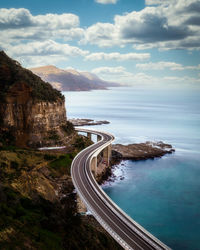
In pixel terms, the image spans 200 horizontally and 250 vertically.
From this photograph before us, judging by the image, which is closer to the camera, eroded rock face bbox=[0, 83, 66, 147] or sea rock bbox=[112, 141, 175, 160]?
eroded rock face bbox=[0, 83, 66, 147]

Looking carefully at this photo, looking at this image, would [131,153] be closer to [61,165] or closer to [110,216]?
[61,165]

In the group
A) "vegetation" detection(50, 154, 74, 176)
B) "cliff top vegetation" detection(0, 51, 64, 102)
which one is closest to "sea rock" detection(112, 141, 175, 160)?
"vegetation" detection(50, 154, 74, 176)

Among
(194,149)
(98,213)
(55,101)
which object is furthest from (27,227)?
(194,149)

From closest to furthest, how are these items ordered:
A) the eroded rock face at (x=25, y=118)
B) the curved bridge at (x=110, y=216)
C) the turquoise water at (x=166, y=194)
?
1. the curved bridge at (x=110, y=216)
2. the turquoise water at (x=166, y=194)
3. the eroded rock face at (x=25, y=118)

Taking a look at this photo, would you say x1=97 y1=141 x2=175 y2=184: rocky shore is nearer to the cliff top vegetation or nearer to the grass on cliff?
the grass on cliff

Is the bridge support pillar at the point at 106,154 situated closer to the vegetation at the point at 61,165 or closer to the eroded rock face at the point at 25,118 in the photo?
the vegetation at the point at 61,165

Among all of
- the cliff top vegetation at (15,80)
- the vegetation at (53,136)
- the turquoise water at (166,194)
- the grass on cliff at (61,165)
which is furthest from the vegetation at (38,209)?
the cliff top vegetation at (15,80)
